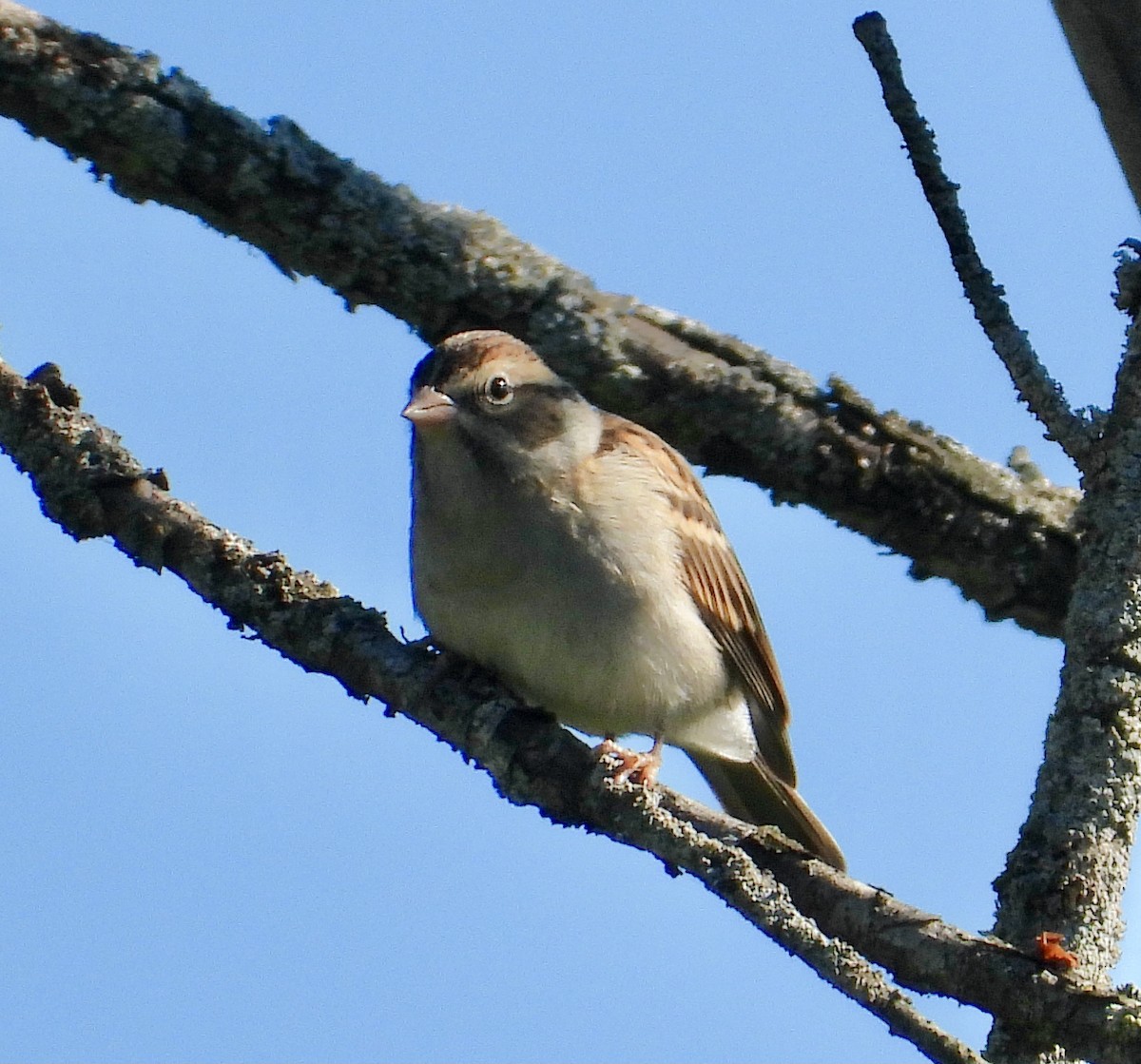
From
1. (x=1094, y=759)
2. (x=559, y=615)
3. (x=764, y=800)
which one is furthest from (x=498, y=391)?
(x=1094, y=759)

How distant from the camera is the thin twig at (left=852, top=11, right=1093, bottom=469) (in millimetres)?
4328

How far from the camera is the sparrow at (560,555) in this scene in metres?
4.52

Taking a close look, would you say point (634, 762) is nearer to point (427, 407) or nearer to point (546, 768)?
point (546, 768)

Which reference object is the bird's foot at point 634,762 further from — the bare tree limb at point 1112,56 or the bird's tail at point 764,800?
the bare tree limb at point 1112,56

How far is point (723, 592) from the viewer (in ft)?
17.3

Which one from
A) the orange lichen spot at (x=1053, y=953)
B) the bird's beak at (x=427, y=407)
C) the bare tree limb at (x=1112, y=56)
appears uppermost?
the bare tree limb at (x=1112, y=56)

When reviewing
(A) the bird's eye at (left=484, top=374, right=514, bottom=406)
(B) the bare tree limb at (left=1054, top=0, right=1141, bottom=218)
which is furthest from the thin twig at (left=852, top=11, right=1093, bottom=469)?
(A) the bird's eye at (left=484, top=374, right=514, bottom=406)

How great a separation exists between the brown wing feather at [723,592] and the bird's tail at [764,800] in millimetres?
58

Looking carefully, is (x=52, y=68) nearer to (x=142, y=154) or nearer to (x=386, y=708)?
(x=142, y=154)

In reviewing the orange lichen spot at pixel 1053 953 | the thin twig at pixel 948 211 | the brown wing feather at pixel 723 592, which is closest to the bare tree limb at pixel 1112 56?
the thin twig at pixel 948 211

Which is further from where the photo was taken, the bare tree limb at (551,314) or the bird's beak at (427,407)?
the bird's beak at (427,407)

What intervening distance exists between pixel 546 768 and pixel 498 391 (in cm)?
148

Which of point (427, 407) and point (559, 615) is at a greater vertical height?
point (427, 407)

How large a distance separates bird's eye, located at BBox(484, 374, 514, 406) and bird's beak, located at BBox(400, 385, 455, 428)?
12 cm
